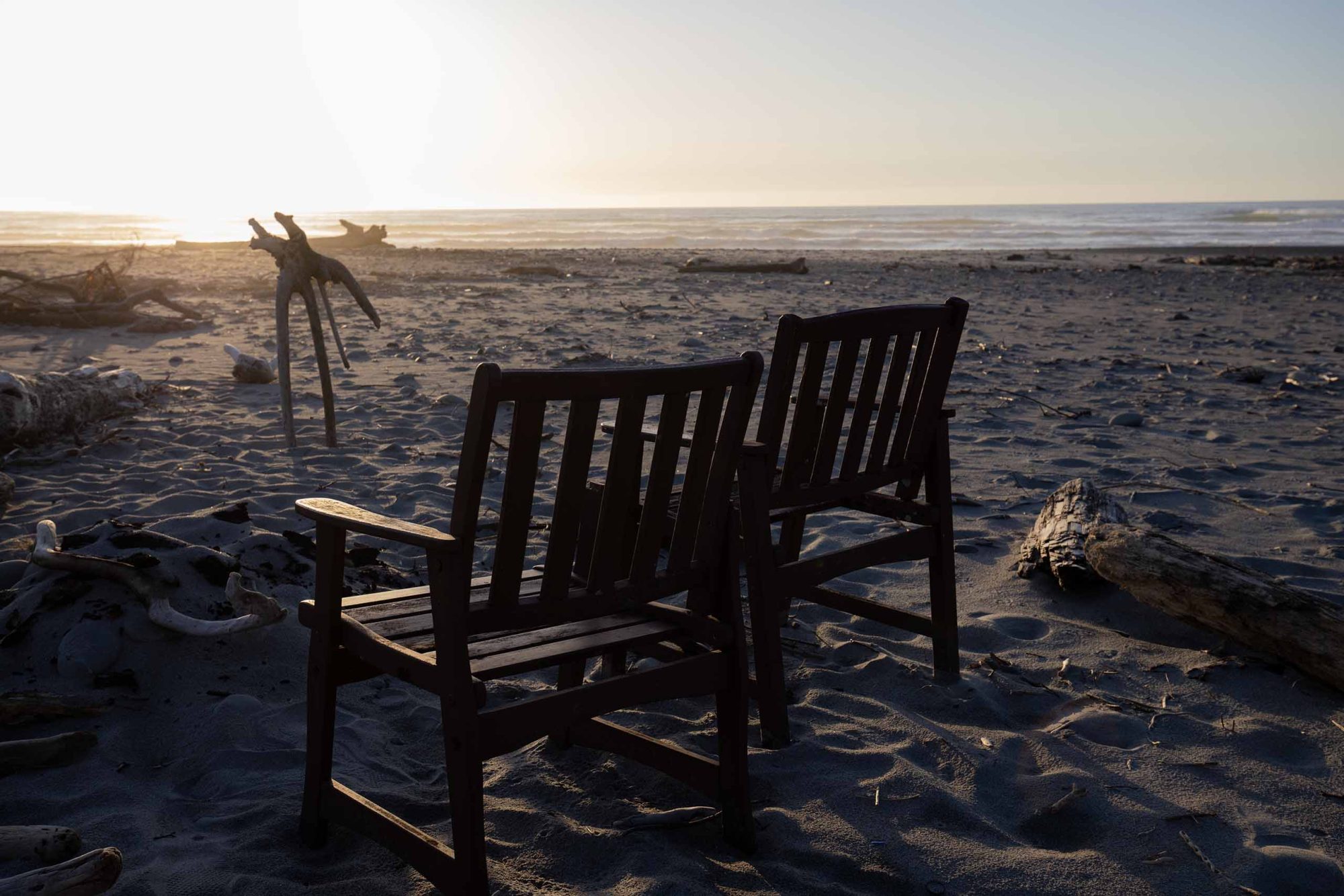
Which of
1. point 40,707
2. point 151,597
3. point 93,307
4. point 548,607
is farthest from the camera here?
point 93,307

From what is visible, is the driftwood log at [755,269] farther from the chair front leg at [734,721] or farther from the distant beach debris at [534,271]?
the chair front leg at [734,721]

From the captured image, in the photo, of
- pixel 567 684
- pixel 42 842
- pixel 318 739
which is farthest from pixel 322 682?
pixel 567 684

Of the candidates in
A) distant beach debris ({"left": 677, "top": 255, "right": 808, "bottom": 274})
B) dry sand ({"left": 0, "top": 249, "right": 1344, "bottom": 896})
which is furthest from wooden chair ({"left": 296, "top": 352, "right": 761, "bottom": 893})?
distant beach debris ({"left": 677, "top": 255, "right": 808, "bottom": 274})

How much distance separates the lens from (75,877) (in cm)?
191

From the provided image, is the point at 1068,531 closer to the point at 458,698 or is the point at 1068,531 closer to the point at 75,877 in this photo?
the point at 458,698

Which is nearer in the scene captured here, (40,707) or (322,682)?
(322,682)

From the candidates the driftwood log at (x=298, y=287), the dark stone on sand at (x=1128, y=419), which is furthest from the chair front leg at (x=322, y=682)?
the dark stone on sand at (x=1128, y=419)

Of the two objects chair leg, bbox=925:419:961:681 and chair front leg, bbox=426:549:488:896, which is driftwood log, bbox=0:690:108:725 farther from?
chair leg, bbox=925:419:961:681

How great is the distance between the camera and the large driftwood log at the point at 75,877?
188cm

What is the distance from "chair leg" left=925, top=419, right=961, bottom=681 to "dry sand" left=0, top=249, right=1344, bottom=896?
0.11 m

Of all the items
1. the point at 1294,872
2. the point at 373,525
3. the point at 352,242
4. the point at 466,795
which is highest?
the point at 352,242

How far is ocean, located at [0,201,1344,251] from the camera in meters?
34.9

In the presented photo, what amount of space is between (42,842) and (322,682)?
2.23 ft

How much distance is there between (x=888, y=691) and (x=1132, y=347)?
813 centimetres
